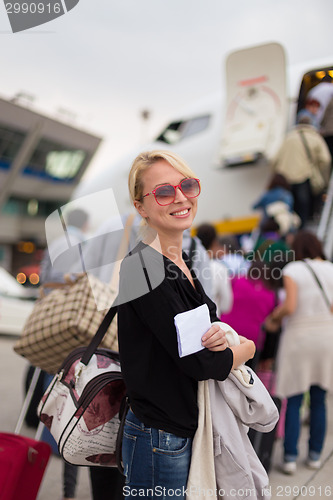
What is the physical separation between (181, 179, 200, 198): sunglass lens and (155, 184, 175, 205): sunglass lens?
4 centimetres

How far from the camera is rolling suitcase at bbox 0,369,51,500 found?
2.09 m

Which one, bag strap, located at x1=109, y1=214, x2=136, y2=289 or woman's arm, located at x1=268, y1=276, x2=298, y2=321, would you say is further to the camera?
woman's arm, located at x1=268, y1=276, x2=298, y2=321

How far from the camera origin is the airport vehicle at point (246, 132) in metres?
7.04

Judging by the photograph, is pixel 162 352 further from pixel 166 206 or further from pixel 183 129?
pixel 183 129

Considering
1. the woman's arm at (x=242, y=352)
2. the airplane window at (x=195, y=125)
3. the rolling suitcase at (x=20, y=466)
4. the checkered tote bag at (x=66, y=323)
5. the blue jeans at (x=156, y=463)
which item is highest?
the airplane window at (x=195, y=125)

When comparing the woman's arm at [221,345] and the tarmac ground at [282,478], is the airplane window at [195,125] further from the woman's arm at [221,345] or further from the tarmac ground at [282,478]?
the woman's arm at [221,345]

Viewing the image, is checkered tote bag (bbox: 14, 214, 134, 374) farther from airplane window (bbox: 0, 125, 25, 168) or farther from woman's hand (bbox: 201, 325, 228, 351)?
airplane window (bbox: 0, 125, 25, 168)

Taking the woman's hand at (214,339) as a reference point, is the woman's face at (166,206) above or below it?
above

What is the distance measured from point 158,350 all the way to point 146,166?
60cm

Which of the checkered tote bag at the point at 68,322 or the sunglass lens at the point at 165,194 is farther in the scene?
the checkered tote bag at the point at 68,322

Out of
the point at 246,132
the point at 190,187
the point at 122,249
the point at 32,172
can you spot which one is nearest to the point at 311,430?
the point at 122,249

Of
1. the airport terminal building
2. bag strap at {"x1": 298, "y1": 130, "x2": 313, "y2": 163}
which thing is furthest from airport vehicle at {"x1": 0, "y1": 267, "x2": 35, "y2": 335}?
the airport terminal building

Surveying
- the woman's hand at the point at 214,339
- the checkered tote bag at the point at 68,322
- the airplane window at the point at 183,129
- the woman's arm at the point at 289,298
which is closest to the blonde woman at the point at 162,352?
the woman's hand at the point at 214,339

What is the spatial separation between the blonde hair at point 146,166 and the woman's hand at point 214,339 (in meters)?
0.51
